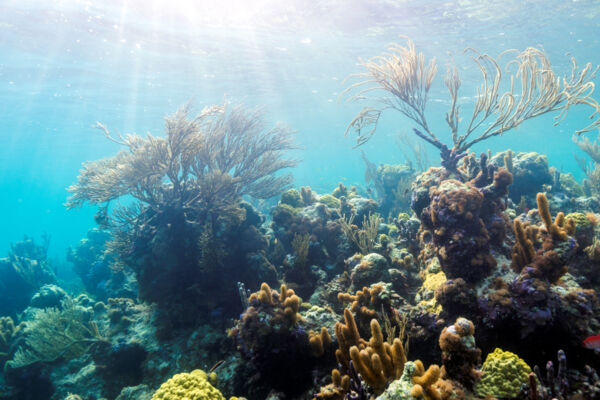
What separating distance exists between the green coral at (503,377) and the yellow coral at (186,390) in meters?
2.62

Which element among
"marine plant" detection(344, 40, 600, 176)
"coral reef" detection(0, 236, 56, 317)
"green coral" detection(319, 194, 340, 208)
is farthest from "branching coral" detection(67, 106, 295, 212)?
"coral reef" detection(0, 236, 56, 317)

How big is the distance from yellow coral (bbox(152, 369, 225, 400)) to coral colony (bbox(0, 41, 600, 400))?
22 millimetres

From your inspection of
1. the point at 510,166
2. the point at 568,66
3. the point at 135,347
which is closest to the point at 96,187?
the point at 135,347

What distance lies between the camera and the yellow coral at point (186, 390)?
2957mm

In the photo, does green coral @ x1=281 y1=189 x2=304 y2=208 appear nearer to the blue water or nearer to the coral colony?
the coral colony

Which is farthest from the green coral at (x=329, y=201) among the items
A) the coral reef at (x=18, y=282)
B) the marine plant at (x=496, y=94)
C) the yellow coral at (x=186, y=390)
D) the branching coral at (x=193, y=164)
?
the coral reef at (x=18, y=282)

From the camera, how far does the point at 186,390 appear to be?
9.98ft

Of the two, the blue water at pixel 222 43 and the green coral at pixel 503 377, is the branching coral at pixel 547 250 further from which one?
the blue water at pixel 222 43

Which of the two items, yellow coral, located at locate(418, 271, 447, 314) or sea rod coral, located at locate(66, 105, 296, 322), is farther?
sea rod coral, located at locate(66, 105, 296, 322)

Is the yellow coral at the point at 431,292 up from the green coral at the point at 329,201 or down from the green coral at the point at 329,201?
down

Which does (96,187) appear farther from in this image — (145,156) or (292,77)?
(292,77)

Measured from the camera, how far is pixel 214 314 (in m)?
6.34

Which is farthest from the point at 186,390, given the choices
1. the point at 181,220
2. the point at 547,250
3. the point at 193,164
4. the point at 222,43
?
the point at 222,43

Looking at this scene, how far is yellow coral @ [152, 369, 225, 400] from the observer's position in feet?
9.70
